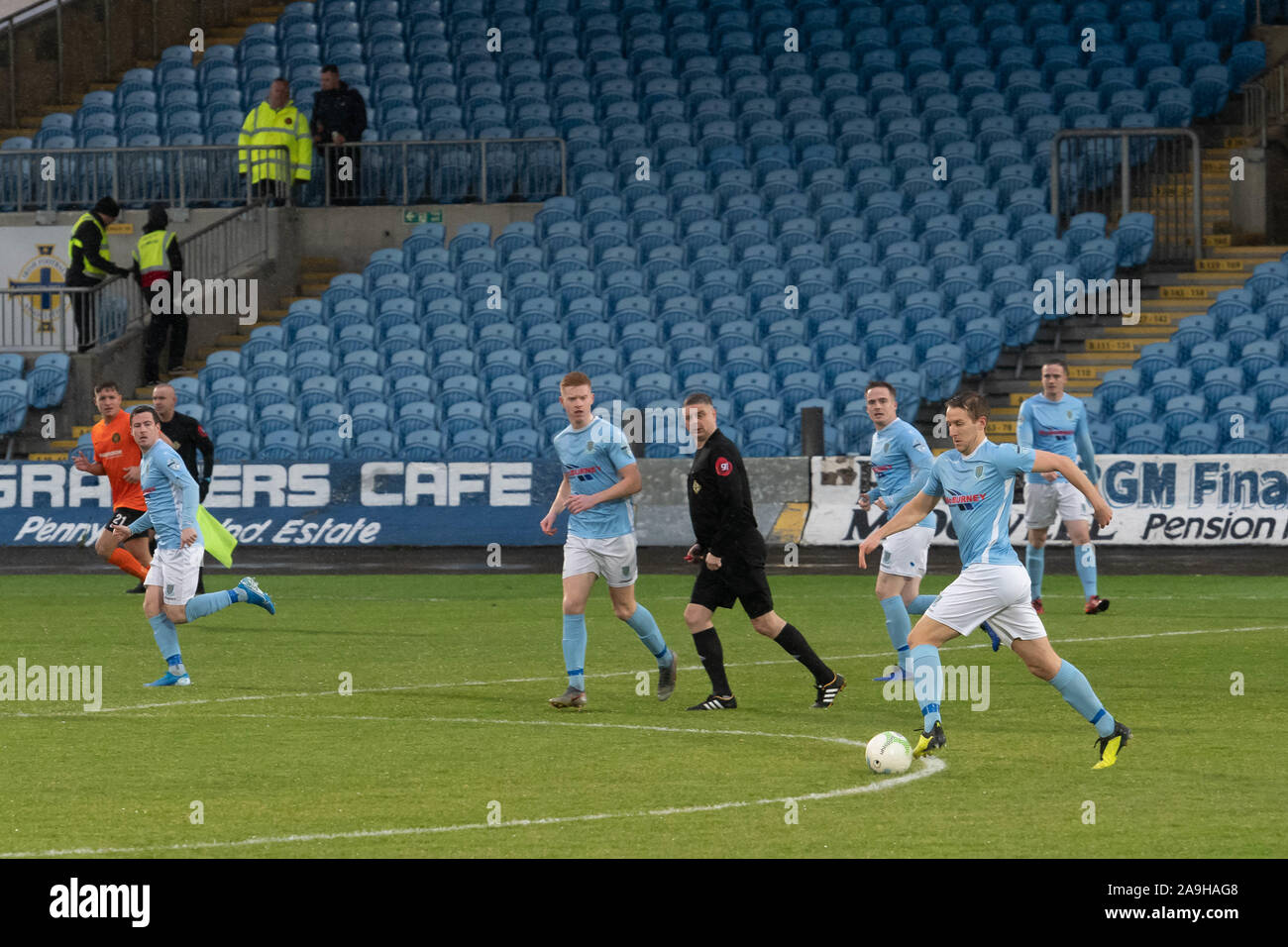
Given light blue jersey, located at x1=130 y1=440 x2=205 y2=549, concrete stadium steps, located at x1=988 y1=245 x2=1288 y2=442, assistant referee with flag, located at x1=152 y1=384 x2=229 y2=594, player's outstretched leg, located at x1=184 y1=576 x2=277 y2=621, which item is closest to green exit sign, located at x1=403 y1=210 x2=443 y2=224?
concrete stadium steps, located at x1=988 y1=245 x2=1288 y2=442

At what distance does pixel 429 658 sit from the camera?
14.7 m

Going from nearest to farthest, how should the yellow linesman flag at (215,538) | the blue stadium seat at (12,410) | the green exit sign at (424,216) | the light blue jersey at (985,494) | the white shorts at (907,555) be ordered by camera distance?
the light blue jersey at (985,494) → the white shorts at (907,555) → the yellow linesman flag at (215,538) → the blue stadium seat at (12,410) → the green exit sign at (424,216)

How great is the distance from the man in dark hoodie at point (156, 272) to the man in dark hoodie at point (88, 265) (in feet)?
1.93

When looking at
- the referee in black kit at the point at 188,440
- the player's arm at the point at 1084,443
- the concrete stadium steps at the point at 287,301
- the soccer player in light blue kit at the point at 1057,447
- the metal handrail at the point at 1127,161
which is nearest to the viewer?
the player's arm at the point at 1084,443

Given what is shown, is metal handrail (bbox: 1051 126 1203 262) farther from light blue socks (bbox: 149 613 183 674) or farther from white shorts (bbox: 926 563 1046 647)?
white shorts (bbox: 926 563 1046 647)

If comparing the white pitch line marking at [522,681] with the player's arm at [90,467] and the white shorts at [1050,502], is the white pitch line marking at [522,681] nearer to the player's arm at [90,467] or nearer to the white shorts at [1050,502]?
the white shorts at [1050,502]

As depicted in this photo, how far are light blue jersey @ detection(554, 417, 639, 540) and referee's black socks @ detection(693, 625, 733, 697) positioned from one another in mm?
955

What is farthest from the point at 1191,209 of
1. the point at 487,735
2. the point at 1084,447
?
the point at 487,735

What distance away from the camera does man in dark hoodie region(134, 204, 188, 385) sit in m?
27.9

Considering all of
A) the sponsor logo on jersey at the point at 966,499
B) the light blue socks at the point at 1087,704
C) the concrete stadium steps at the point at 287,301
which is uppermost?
the concrete stadium steps at the point at 287,301

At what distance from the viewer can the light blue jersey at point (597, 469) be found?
1205cm

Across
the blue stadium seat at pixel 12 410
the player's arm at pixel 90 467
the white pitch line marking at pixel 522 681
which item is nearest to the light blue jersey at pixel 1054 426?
the white pitch line marking at pixel 522 681

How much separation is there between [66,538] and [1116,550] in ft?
46.1

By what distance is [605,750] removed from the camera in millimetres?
10180
